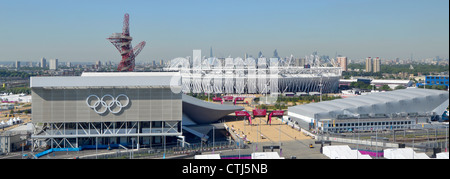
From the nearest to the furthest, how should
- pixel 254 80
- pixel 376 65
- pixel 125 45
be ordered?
1. pixel 125 45
2. pixel 254 80
3. pixel 376 65

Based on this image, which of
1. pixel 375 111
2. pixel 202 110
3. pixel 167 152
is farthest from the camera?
pixel 375 111

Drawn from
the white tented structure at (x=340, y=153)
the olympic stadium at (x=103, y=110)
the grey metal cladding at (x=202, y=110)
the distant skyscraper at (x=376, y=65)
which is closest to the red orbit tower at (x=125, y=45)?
the grey metal cladding at (x=202, y=110)

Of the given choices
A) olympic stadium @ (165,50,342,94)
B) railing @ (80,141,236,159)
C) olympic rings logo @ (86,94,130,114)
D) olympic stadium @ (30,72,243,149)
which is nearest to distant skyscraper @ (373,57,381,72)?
olympic stadium @ (165,50,342,94)

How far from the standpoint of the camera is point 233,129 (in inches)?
982

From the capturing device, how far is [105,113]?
63.9 ft

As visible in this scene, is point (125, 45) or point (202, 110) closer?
point (202, 110)

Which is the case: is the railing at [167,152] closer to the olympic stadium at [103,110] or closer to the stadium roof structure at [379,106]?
the olympic stadium at [103,110]

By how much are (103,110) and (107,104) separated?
1.09ft

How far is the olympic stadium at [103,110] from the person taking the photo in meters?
19.2

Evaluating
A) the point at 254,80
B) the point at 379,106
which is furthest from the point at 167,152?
the point at 254,80

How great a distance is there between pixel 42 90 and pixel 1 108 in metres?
24.5

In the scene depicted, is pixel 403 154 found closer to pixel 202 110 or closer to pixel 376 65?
pixel 202 110
